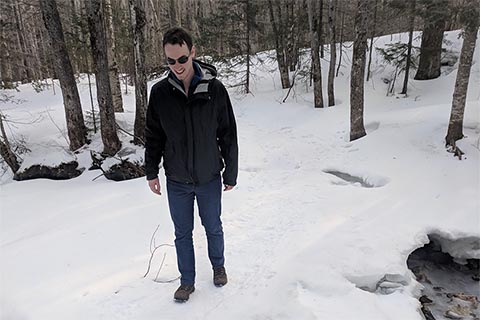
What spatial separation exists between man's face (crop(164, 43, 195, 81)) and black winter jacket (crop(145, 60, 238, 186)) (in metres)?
0.08

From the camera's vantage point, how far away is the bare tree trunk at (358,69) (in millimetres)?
6828

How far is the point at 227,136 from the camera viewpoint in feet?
9.62

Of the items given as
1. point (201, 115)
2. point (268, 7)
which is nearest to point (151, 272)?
point (201, 115)

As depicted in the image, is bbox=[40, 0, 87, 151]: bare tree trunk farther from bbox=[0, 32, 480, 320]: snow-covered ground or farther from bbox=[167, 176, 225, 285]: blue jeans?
bbox=[167, 176, 225, 285]: blue jeans

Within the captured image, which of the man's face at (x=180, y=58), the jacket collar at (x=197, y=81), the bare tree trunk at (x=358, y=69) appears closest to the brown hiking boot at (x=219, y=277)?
the jacket collar at (x=197, y=81)

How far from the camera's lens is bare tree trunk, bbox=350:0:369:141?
269 inches

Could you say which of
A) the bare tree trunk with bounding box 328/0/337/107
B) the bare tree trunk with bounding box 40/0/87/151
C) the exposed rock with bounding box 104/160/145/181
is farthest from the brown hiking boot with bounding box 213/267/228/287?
the bare tree trunk with bounding box 328/0/337/107

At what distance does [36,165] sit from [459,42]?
12549mm

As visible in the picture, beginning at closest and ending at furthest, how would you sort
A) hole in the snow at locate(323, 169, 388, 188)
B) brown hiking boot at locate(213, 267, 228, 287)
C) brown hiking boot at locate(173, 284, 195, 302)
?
brown hiking boot at locate(173, 284, 195, 302)
brown hiking boot at locate(213, 267, 228, 287)
hole in the snow at locate(323, 169, 388, 188)

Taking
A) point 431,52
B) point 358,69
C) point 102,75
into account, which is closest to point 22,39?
point 102,75

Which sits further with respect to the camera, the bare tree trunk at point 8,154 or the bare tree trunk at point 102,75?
the bare tree trunk at point 8,154

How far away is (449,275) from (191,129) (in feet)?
11.7

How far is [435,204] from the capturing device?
467 centimetres

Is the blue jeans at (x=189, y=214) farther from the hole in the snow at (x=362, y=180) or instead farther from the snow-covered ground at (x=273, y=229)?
the hole in the snow at (x=362, y=180)
